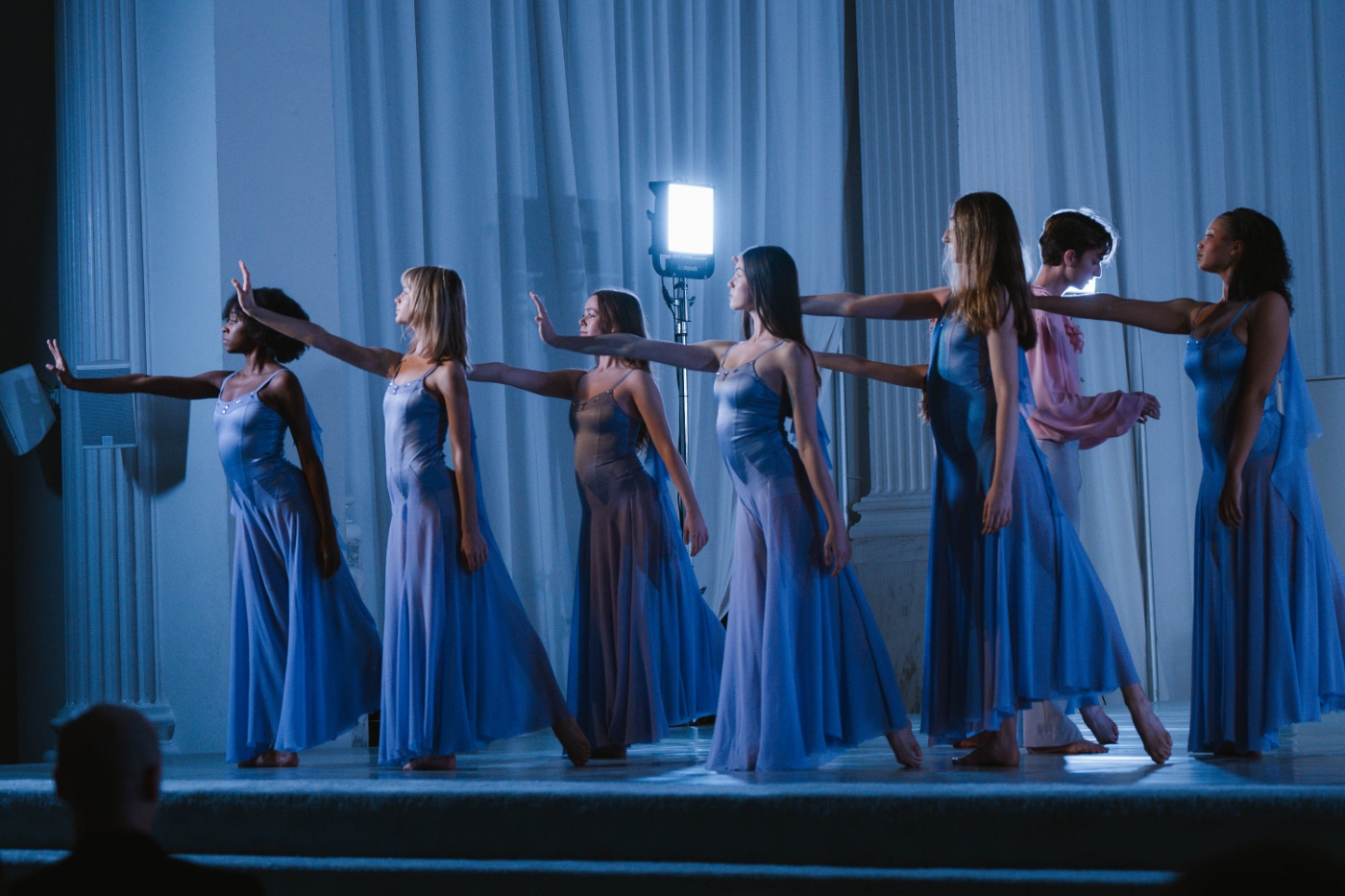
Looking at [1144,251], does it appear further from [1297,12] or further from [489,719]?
[489,719]

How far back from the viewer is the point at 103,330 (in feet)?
17.2

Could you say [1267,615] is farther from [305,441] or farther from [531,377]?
[305,441]

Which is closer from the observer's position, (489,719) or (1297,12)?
(489,719)

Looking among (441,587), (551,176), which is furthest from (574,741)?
(551,176)

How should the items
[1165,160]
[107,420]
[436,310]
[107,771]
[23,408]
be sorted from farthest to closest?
1. [1165,160]
2. [23,408]
3. [107,420]
4. [436,310]
5. [107,771]

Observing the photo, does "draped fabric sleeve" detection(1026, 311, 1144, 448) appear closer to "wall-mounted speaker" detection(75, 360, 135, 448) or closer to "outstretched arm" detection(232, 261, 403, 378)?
"outstretched arm" detection(232, 261, 403, 378)

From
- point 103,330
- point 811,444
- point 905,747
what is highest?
point 103,330

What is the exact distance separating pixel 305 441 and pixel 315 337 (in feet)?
1.62

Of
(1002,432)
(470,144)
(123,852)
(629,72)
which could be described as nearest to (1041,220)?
(629,72)

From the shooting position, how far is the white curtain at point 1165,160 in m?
7.15

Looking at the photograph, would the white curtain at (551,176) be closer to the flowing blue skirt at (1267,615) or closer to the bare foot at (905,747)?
the bare foot at (905,747)

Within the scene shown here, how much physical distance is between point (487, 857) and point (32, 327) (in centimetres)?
366

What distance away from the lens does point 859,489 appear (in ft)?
24.1

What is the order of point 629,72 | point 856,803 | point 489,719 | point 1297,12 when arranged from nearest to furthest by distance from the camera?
point 856,803, point 489,719, point 629,72, point 1297,12
